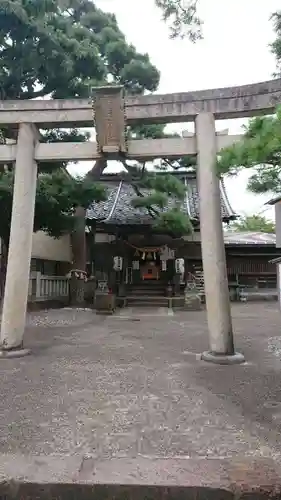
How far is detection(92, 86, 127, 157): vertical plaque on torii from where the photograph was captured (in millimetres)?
6785

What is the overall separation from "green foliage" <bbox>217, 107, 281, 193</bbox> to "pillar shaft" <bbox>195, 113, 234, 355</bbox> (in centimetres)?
189

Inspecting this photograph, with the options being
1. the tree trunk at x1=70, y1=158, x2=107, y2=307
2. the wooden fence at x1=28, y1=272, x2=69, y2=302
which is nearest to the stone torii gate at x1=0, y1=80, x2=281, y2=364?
the wooden fence at x1=28, y1=272, x2=69, y2=302

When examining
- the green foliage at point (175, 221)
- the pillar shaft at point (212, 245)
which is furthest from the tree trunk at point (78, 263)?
the pillar shaft at point (212, 245)

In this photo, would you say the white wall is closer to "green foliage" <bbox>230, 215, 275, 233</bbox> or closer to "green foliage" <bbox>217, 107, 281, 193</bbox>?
"green foliage" <bbox>217, 107, 281, 193</bbox>

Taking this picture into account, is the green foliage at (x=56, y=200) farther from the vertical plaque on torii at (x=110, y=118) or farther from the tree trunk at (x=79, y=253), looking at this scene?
the vertical plaque on torii at (x=110, y=118)

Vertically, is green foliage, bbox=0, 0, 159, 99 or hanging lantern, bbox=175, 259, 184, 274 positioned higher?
green foliage, bbox=0, 0, 159, 99

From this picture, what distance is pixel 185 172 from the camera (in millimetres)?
22219

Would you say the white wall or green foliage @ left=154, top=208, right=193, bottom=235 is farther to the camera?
the white wall

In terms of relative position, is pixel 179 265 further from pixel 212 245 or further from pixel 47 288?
pixel 212 245

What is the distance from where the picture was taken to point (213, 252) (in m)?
6.71

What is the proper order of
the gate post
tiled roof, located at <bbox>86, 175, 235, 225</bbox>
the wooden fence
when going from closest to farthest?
the gate post → the wooden fence → tiled roof, located at <bbox>86, 175, 235, 225</bbox>

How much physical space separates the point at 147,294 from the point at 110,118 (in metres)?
12.4

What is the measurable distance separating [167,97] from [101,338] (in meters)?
5.21

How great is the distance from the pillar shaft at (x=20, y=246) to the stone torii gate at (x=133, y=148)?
2 cm
